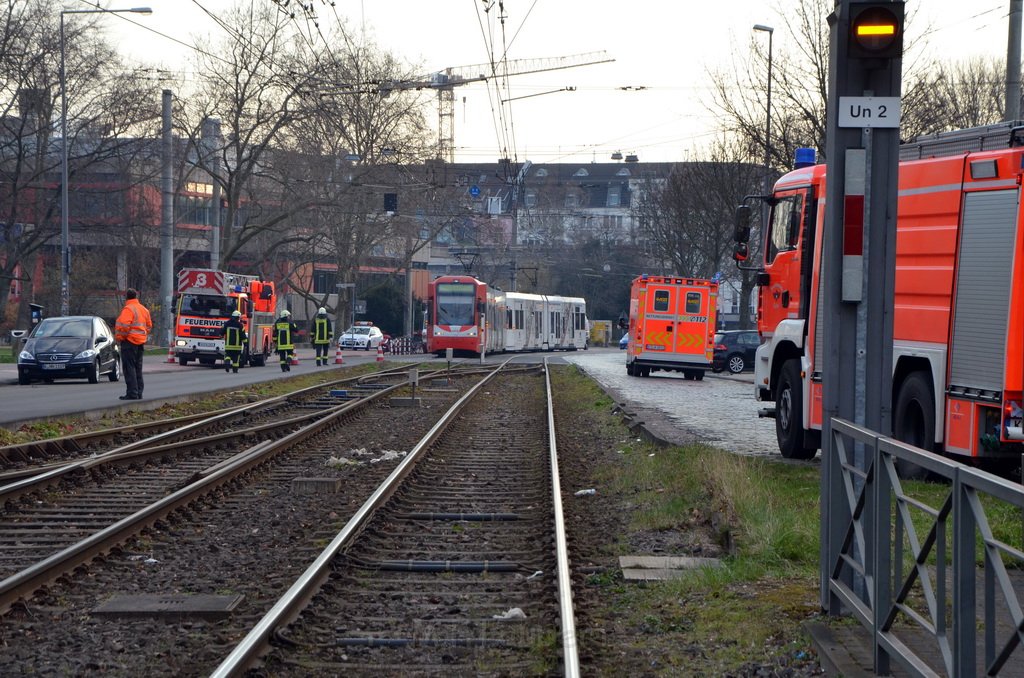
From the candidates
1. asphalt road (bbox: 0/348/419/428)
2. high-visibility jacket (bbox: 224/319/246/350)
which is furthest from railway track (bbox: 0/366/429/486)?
high-visibility jacket (bbox: 224/319/246/350)

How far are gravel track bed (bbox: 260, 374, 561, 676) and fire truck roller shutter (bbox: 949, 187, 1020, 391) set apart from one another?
388 centimetres

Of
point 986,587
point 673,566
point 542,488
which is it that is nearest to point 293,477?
point 542,488

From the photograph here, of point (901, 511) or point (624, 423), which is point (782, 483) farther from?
point (624, 423)

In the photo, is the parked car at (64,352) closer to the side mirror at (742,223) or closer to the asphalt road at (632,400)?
the asphalt road at (632,400)

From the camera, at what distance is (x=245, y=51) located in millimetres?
50438

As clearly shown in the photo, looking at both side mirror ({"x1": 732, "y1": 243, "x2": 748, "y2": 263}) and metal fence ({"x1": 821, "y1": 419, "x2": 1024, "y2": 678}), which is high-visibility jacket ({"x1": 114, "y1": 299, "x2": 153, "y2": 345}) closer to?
side mirror ({"x1": 732, "y1": 243, "x2": 748, "y2": 263})

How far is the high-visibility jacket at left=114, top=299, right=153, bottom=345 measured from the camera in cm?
2120

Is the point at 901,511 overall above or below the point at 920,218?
below

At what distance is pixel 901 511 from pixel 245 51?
159 ft

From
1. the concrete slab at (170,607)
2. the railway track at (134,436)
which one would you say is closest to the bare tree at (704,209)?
the railway track at (134,436)

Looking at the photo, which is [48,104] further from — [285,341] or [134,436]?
[134,436]

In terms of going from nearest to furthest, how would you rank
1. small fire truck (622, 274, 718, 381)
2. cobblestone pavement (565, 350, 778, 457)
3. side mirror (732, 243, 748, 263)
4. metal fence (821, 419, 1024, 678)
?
metal fence (821, 419, 1024, 678), side mirror (732, 243, 748, 263), cobblestone pavement (565, 350, 778, 457), small fire truck (622, 274, 718, 381)

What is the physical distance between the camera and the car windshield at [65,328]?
94.1 ft

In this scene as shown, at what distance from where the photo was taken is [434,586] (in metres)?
7.85
